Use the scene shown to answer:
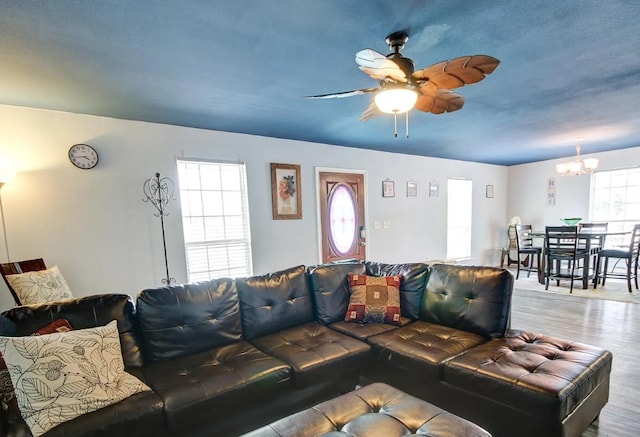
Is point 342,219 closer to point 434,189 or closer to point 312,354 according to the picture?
point 434,189

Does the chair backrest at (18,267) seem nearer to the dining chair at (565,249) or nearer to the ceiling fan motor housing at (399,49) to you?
the ceiling fan motor housing at (399,49)

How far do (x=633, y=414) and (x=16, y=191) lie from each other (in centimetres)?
505

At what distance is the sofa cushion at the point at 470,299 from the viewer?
90.2 inches

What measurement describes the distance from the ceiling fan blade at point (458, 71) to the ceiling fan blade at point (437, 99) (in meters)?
0.09

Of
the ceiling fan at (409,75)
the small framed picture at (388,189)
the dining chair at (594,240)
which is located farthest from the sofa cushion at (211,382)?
the dining chair at (594,240)

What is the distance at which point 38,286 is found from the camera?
8.18 ft

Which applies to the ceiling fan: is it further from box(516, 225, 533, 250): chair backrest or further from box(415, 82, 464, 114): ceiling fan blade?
box(516, 225, 533, 250): chair backrest

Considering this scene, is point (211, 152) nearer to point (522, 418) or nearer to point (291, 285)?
point (291, 285)

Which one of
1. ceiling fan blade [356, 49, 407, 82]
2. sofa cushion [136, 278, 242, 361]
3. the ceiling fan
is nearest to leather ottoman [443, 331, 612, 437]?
sofa cushion [136, 278, 242, 361]

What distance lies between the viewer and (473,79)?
184 centimetres

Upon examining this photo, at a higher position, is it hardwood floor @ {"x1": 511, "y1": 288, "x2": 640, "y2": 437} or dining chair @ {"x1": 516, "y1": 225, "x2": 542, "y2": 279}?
dining chair @ {"x1": 516, "y1": 225, "x2": 542, "y2": 279}

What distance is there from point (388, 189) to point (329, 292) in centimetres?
322

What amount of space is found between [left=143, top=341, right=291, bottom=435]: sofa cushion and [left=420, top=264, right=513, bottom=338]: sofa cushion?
134 centimetres

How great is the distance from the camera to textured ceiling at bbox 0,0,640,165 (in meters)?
1.59
